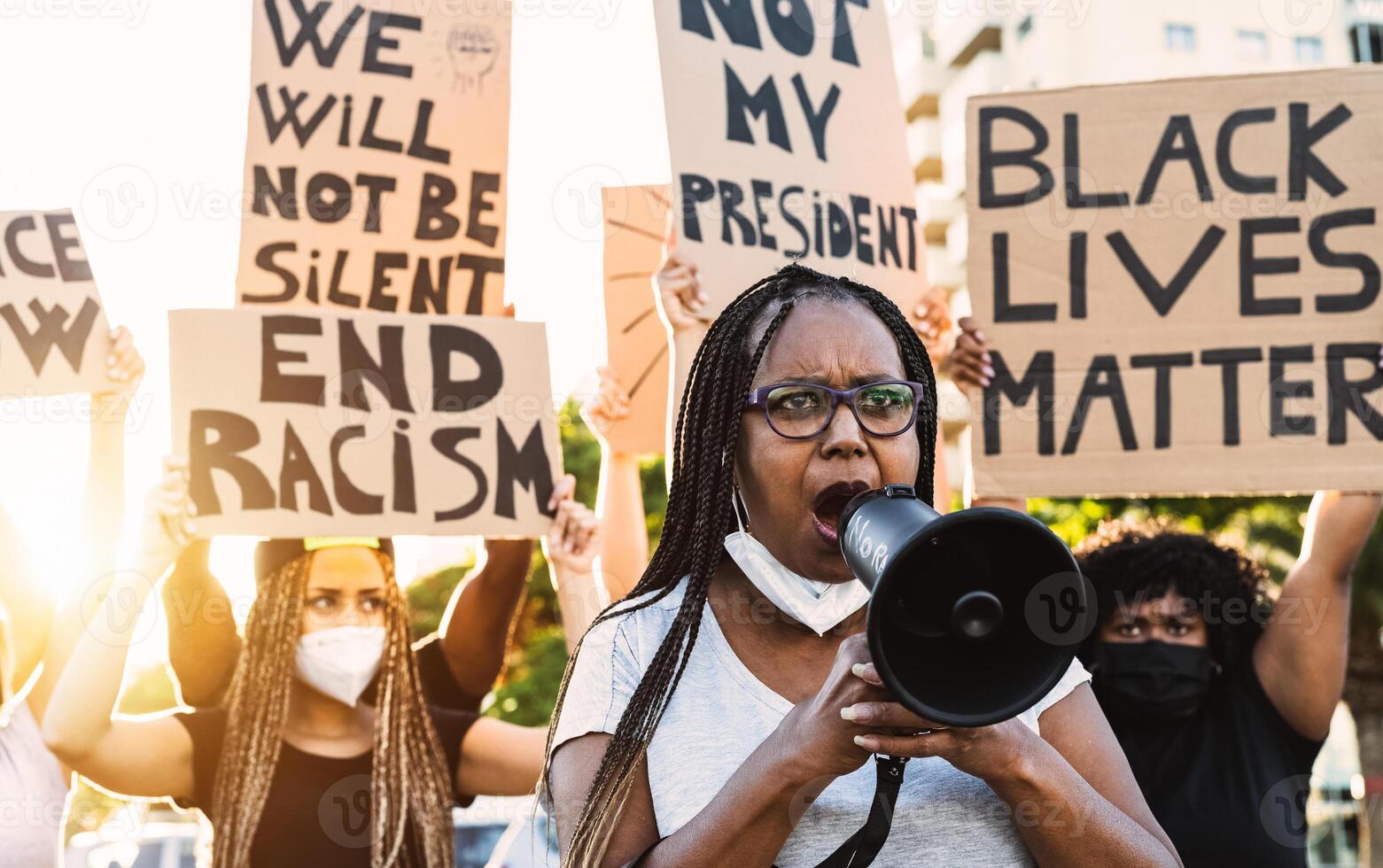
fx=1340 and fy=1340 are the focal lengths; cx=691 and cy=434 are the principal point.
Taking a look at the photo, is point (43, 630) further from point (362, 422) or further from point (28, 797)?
point (362, 422)

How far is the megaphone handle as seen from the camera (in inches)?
58.3

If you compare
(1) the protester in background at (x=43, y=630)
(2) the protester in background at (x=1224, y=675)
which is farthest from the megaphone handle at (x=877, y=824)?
(1) the protester in background at (x=43, y=630)

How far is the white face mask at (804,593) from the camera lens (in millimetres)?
1721

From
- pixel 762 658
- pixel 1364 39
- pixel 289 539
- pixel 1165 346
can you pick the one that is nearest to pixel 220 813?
pixel 289 539

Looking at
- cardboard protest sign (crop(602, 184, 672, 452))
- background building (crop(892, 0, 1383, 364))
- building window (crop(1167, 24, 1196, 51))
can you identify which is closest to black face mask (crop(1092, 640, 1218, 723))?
cardboard protest sign (crop(602, 184, 672, 452))

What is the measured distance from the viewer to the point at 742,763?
1.56 metres

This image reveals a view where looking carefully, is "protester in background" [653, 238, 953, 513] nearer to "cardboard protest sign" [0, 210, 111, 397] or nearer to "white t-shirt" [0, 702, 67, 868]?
"cardboard protest sign" [0, 210, 111, 397]

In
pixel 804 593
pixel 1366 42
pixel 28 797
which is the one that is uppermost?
pixel 1366 42

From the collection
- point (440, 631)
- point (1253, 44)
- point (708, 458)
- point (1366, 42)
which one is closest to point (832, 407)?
point (708, 458)

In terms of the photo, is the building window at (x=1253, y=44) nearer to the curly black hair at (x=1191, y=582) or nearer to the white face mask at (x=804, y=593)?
the curly black hair at (x=1191, y=582)

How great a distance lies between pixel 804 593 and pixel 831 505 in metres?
0.12

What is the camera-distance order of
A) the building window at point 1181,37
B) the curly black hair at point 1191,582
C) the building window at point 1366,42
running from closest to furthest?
the curly black hair at point 1191,582, the building window at point 1366,42, the building window at point 1181,37

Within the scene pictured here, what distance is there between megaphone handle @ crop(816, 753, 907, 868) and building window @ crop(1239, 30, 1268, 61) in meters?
36.1

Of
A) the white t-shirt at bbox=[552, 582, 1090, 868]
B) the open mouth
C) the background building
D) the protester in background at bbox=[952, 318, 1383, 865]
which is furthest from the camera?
the background building
